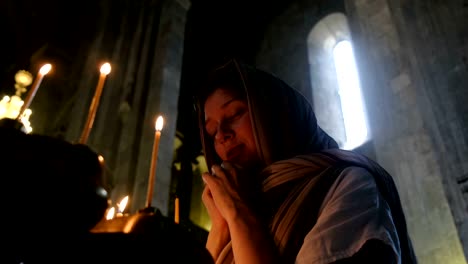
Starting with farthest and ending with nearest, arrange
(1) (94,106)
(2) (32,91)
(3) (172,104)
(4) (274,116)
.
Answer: (3) (172,104) < (4) (274,116) < (1) (94,106) < (2) (32,91)

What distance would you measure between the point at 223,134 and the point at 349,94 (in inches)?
201

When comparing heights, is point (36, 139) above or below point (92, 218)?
above

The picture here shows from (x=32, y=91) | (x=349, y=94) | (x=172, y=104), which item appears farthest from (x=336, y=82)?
(x=32, y=91)

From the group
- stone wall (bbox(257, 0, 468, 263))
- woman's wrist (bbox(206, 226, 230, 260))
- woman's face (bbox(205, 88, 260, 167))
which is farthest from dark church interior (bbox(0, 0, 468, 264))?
woman's face (bbox(205, 88, 260, 167))

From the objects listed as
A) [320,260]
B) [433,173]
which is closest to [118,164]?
[433,173]

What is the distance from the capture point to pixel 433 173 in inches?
128

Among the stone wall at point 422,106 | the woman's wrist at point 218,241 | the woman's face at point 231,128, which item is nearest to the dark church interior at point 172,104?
the stone wall at point 422,106

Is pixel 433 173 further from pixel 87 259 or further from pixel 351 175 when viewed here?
pixel 87 259

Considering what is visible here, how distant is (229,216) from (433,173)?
2246mm

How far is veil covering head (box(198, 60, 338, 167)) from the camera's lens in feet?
5.82

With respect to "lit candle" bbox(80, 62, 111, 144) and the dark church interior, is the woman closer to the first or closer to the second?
the dark church interior

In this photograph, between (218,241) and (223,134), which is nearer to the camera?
(218,241)

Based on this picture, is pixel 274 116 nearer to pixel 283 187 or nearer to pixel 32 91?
pixel 283 187

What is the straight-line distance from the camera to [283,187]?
1562mm
